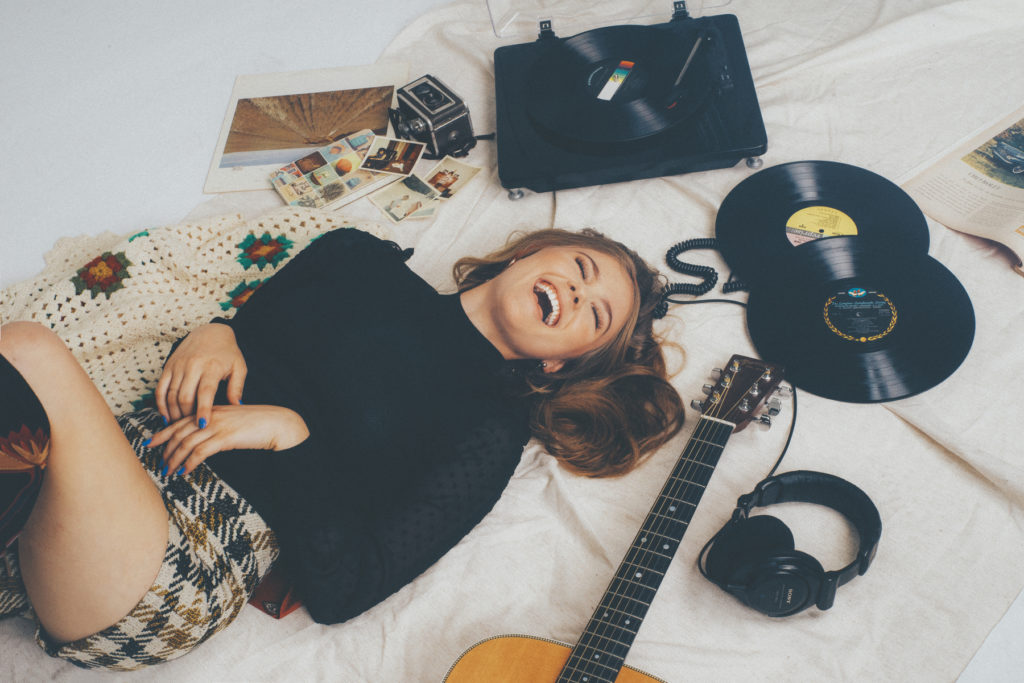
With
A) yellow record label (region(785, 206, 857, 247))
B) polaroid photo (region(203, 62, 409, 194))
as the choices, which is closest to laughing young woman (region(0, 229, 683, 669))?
yellow record label (region(785, 206, 857, 247))

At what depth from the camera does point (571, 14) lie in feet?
6.05

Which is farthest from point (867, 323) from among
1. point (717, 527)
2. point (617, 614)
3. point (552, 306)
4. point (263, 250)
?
point (263, 250)

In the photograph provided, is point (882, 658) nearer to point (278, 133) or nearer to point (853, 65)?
point (853, 65)

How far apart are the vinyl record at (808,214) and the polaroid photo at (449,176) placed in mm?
646

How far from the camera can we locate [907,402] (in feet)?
3.84

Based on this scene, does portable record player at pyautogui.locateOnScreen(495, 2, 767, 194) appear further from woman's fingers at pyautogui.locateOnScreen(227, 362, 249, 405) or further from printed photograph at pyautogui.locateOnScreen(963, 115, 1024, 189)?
woman's fingers at pyautogui.locateOnScreen(227, 362, 249, 405)

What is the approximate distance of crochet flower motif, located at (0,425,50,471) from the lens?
1.99 feet

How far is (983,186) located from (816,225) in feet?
1.39

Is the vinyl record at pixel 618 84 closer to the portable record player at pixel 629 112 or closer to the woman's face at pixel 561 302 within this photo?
the portable record player at pixel 629 112

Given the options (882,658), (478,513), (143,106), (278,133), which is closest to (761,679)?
(882,658)

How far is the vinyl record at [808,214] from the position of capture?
4.30 feet

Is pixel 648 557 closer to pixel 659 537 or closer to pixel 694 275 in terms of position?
pixel 659 537

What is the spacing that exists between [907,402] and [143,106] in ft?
7.16

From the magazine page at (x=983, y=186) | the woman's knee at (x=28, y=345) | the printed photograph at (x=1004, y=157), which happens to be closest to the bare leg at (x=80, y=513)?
the woman's knee at (x=28, y=345)
